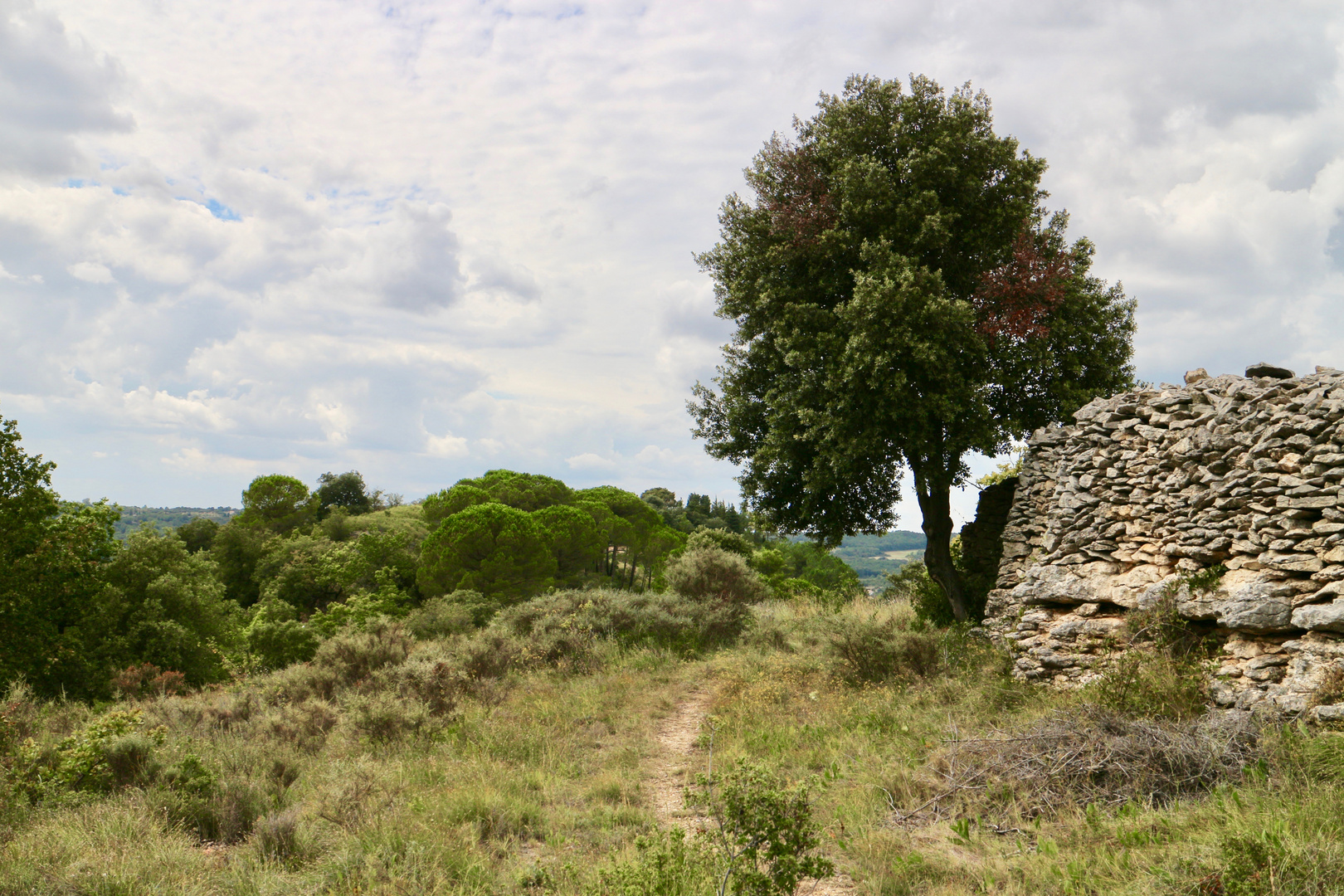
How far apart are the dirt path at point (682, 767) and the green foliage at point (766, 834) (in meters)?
0.70

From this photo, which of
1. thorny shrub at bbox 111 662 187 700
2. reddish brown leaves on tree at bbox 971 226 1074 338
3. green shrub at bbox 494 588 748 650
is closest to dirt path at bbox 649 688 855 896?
green shrub at bbox 494 588 748 650

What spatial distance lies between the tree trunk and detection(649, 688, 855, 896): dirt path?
582 centimetres

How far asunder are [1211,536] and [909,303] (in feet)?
20.7

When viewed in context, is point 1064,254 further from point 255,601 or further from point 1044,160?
point 255,601

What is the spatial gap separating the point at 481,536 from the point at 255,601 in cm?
1740

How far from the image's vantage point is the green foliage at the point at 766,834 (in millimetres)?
4590

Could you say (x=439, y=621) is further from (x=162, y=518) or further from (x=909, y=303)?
(x=162, y=518)

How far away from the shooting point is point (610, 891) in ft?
15.6

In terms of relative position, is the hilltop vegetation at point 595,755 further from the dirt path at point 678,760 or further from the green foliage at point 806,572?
the green foliage at point 806,572

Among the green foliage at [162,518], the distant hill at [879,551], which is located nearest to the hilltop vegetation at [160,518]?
the green foliage at [162,518]

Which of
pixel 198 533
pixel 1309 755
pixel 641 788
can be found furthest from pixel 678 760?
pixel 198 533

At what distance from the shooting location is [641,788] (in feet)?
25.0

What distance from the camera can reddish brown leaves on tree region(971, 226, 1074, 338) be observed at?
13.6m

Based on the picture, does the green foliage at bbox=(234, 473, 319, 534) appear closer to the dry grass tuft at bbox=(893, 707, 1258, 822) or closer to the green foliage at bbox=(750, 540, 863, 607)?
the green foliage at bbox=(750, 540, 863, 607)
